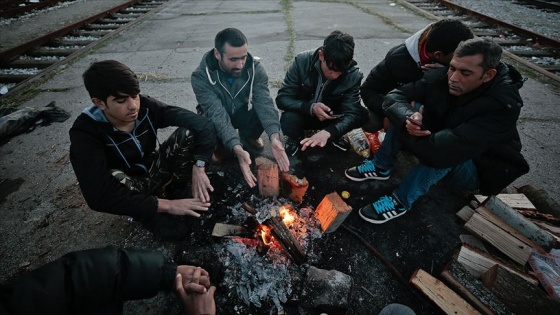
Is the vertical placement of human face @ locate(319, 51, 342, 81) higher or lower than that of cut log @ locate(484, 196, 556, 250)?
higher

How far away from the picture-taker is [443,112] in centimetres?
286

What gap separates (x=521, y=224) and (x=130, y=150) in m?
3.95

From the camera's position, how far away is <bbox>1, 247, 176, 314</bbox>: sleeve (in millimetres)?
1550

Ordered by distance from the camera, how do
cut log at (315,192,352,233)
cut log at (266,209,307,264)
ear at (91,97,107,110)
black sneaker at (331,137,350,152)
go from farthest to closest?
black sneaker at (331,137,350,152), cut log at (315,192,352,233), cut log at (266,209,307,264), ear at (91,97,107,110)

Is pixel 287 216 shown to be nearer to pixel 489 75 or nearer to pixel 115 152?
pixel 115 152

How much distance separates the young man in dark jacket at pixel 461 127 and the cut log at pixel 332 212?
0.52m

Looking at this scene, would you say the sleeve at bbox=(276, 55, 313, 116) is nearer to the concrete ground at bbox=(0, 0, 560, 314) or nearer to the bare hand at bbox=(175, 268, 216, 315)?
the concrete ground at bbox=(0, 0, 560, 314)

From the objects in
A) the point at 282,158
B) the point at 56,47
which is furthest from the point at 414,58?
the point at 56,47

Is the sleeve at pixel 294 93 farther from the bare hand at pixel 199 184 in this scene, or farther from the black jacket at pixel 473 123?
the bare hand at pixel 199 184

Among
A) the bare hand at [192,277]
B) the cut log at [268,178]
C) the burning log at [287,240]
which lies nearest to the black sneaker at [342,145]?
the cut log at [268,178]

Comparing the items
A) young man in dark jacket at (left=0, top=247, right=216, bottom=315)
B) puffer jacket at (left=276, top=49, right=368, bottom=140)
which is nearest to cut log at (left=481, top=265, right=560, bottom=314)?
puffer jacket at (left=276, top=49, right=368, bottom=140)

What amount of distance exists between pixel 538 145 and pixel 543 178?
85 centimetres

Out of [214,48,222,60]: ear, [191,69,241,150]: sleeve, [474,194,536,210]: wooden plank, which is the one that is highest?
[214,48,222,60]: ear

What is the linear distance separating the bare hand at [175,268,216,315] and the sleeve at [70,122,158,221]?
0.77 m
